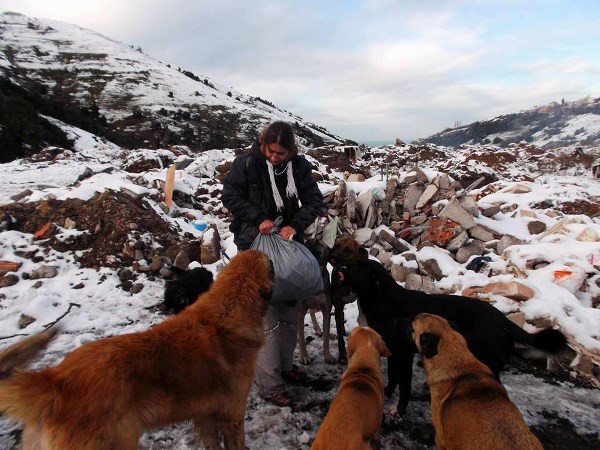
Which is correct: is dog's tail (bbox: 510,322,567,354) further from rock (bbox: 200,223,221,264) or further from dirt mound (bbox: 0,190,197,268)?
dirt mound (bbox: 0,190,197,268)

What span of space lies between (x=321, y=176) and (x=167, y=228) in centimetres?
650

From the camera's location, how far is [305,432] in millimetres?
3309

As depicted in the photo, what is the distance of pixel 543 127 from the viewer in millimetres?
83625

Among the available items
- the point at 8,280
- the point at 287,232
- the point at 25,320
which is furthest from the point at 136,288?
the point at 287,232

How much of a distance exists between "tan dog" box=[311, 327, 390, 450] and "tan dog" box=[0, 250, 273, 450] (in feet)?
2.37

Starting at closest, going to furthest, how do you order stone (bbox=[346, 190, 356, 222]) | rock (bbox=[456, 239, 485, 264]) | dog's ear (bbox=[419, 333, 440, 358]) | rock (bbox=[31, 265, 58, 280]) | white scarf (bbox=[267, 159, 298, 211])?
dog's ear (bbox=[419, 333, 440, 358])
white scarf (bbox=[267, 159, 298, 211])
rock (bbox=[31, 265, 58, 280])
rock (bbox=[456, 239, 485, 264])
stone (bbox=[346, 190, 356, 222])

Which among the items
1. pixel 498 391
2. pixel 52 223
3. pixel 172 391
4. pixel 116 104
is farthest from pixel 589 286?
pixel 116 104

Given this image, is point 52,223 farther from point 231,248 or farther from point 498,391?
point 498,391

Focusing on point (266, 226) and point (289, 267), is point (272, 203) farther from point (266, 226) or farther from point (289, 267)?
point (289, 267)

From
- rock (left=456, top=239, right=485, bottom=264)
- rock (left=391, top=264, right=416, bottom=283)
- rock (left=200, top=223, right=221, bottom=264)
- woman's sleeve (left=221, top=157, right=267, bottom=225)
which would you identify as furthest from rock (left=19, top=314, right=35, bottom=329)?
rock (left=456, top=239, right=485, bottom=264)

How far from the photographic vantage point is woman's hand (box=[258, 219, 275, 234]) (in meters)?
3.52

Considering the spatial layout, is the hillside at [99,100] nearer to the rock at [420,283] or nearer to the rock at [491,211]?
the rock at [420,283]

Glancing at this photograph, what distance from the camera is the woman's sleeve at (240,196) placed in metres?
3.57

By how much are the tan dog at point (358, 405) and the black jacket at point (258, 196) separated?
140 cm
